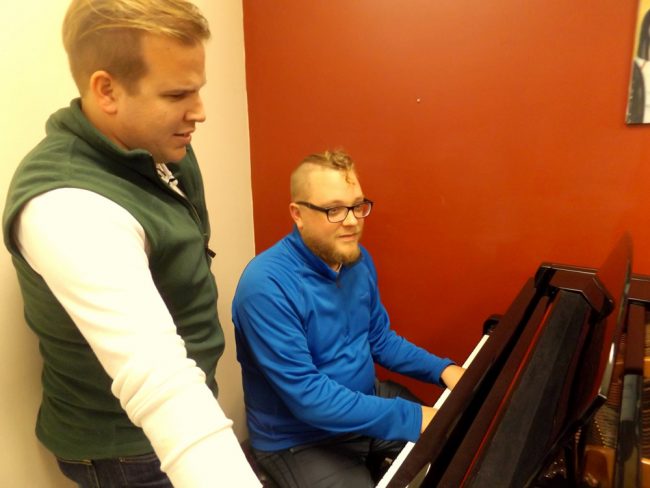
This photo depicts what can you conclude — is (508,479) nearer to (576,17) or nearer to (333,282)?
(333,282)

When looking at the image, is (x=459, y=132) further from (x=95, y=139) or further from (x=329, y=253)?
(x=95, y=139)

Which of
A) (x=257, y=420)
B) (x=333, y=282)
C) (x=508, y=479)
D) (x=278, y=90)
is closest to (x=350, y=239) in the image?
(x=333, y=282)

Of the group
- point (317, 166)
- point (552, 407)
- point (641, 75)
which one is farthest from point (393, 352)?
point (641, 75)

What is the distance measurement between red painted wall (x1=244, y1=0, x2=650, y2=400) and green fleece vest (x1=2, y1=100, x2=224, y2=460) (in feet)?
2.59

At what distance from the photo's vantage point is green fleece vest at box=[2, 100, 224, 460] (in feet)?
2.11

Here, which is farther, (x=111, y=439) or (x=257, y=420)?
(x=257, y=420)

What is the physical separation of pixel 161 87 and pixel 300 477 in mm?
950

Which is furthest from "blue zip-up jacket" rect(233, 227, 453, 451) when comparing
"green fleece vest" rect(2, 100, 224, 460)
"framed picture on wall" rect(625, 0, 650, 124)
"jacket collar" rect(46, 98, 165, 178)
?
"framed picture on wall" rect(625, 0, 650, 124)

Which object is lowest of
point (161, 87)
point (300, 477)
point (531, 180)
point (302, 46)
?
point (300, 477)

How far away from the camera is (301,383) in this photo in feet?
3.76

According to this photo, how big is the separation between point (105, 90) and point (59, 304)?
33 centimetres

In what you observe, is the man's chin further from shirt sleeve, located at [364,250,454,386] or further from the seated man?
shirt sleeve, located at [364,250,454,386]

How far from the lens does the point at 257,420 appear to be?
4.16 ft

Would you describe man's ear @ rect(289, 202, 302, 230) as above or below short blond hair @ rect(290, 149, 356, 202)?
below
